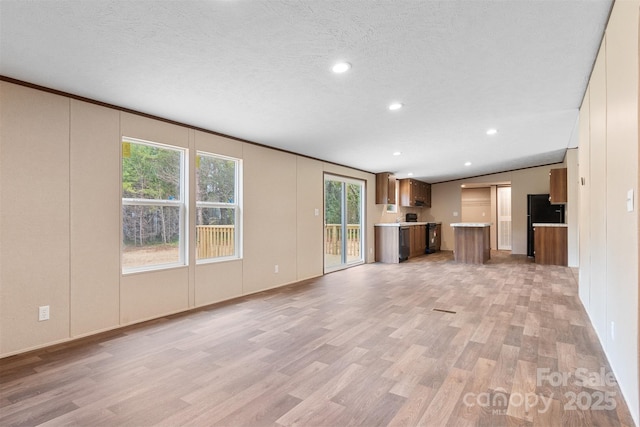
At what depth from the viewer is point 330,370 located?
7.90ft

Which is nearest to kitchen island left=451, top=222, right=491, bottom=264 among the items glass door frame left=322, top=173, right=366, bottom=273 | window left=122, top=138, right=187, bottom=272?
glass door frame left=322, top=173, right=366, bottom=273

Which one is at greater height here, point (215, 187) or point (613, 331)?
point (215, 187)

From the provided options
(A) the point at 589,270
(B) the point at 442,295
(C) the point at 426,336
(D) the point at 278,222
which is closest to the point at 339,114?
(D) the point at 278,222

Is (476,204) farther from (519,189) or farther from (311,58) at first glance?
(311,58)

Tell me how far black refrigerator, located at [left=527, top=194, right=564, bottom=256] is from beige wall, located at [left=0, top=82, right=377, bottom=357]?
8125 mm

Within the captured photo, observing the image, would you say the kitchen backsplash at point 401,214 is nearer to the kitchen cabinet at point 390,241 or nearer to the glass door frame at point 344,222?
the kitchen cabinet at point 390,241

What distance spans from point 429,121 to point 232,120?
8.16ft

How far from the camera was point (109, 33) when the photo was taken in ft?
6.84

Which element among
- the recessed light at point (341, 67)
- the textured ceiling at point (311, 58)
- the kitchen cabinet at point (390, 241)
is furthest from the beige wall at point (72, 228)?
the kitchen cabinet at point (390, 241)

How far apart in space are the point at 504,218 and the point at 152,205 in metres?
10.4

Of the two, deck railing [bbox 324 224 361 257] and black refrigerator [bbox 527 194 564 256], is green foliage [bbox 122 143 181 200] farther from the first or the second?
black refrigerator [bbox 527 194 564 256]

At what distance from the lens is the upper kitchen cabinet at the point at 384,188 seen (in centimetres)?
811

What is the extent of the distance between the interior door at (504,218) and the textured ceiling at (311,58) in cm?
682

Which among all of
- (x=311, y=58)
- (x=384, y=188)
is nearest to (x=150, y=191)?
(x=311, y=58)
